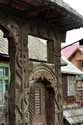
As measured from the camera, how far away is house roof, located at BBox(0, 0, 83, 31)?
15.7ft

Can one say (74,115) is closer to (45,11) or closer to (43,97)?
(43,97)

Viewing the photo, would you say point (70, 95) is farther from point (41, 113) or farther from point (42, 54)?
point (41, 113)

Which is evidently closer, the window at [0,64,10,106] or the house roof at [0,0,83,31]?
the house roof at [0,0,83,31]

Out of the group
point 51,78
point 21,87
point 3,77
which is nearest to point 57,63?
point 51,78

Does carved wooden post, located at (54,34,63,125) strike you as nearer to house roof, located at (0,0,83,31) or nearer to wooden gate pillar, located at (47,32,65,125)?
wooden gate pillar, located at (47,32,65,125)

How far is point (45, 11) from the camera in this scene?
17.2 ft

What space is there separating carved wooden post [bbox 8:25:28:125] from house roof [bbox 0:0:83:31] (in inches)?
11.5

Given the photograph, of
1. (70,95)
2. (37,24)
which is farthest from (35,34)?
(70,95)

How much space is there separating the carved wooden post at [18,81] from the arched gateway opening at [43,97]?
0.42m

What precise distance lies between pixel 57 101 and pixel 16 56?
5.15ft

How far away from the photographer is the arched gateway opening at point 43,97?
5.73 metres

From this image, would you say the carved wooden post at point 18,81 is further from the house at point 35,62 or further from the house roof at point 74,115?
the house roof at point 74,115

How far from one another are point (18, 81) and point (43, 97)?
1.13m

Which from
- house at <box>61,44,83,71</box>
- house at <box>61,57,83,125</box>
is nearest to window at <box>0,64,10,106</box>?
house at <box>61,57,83,125</box>
